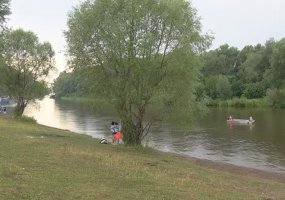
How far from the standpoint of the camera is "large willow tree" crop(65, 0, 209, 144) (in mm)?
29312

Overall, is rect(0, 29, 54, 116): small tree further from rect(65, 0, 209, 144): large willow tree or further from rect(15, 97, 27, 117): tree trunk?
rect(65, 0, 209, 144): large willow tree

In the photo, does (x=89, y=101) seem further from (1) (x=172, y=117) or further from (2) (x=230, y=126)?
(2) (x=230, y=126)

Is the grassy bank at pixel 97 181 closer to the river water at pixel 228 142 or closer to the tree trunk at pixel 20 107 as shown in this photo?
the river water at pixel 228 142

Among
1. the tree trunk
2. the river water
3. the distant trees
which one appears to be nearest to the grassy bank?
the river water

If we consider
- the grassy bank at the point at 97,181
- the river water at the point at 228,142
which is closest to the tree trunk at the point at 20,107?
the river water at the point at 228,142

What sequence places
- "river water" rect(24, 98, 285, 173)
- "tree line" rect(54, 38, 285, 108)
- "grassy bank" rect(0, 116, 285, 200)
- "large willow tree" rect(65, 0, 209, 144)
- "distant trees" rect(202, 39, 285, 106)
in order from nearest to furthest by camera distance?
"grassy bank" rect(0, 116, 285, 200), "large willow tree" rect(65, 0, 209, 144), "river water" rect(24, 98, 285, 173), "tree line" rect(54, 38, 285, 108), "distant trees" rect(202, 39, 285, 106)

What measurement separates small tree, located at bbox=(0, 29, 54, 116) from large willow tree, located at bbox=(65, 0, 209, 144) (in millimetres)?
27338

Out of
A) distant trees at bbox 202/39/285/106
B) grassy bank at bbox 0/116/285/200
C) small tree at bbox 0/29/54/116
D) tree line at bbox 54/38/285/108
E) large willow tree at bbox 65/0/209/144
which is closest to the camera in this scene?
grassy bank at bbox 0/116/285/200

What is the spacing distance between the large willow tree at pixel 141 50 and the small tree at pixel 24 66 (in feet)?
89.7

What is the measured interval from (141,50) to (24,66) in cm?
3118

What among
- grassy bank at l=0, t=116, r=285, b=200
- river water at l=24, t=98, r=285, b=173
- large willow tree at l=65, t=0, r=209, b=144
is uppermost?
large willow tree at l=65, t=0, r=209, b=144

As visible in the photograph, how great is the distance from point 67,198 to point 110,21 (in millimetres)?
18359

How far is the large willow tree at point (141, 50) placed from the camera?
29312 mm

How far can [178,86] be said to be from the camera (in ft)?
98.5
